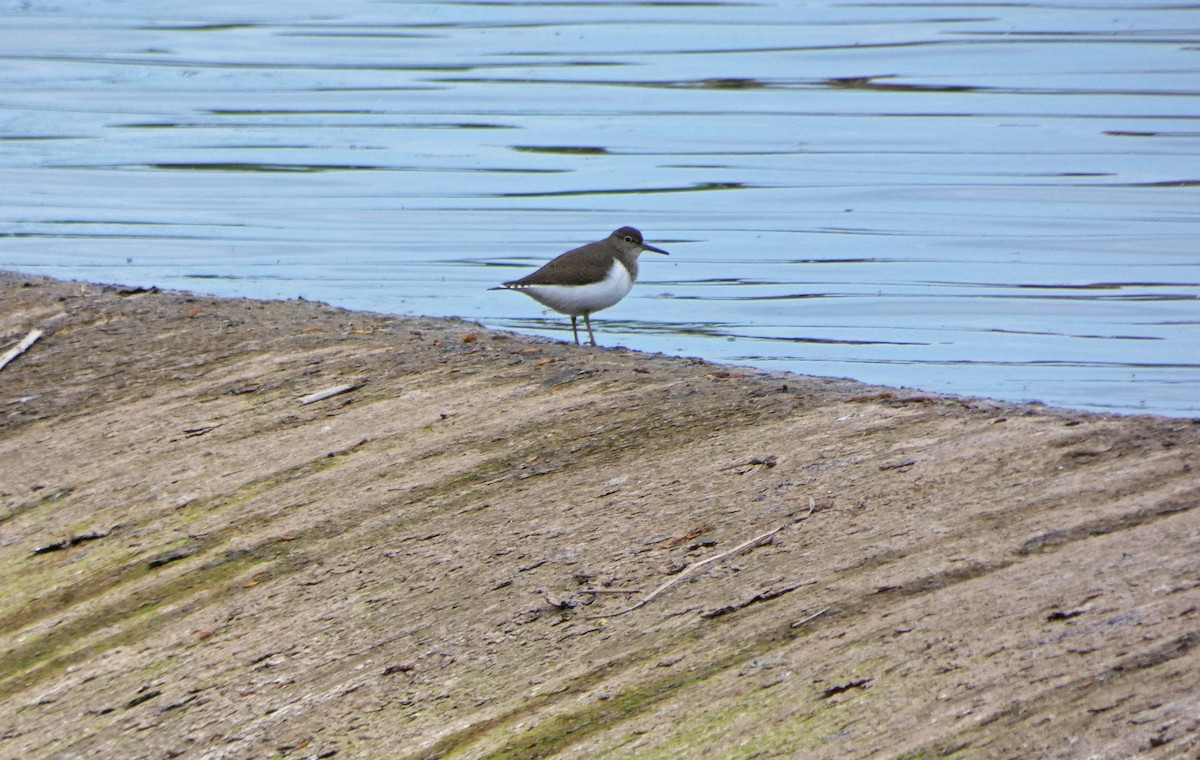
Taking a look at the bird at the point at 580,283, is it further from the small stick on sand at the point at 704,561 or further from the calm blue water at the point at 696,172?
the small stick on sand at the point at 704,561

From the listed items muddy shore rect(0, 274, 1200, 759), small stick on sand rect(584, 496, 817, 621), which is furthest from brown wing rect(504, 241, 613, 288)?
small stick on sand rect(584, 496, 817, 621)

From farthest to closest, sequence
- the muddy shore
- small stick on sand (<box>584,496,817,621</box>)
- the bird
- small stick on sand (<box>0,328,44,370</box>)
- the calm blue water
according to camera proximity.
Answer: the calm blue water → the bird → small stick on sand (<box>0,328,44,370</box>) → small stick on sand (<box>584,496,817,621</box>) → the muddy shore

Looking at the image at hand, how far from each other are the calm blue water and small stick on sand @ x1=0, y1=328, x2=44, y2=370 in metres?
4.32

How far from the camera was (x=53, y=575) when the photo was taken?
20.1 ft

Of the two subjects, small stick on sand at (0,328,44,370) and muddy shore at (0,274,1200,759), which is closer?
muddy shore at (0,274,1200,759)

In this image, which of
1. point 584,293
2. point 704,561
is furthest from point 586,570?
point 584,293

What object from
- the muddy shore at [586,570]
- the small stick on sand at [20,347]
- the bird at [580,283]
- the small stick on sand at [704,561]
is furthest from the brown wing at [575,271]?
the small stick on sand at [704,561]

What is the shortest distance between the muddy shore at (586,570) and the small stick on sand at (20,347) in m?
0.73

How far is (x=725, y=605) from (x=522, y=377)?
2.41 metres

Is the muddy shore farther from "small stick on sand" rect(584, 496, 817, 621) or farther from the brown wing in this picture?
the brown wing

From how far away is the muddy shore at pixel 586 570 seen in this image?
→ 14.9ft

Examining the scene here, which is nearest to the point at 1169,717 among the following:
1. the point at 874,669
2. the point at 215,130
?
the point at 874,669

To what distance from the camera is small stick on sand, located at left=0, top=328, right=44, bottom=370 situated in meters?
8.09

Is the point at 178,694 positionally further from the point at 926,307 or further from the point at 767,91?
the point at 767,91
